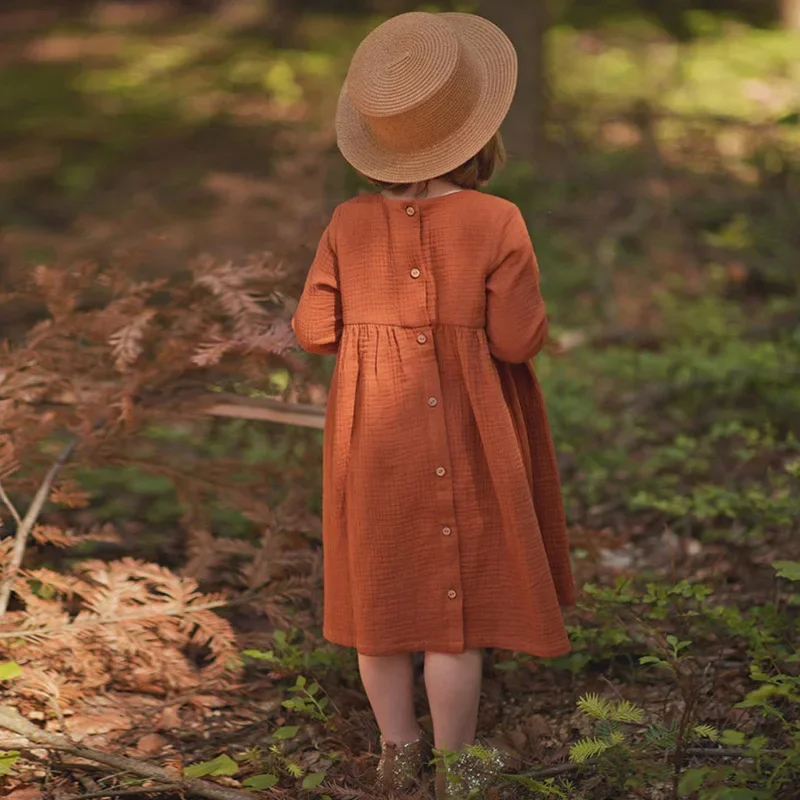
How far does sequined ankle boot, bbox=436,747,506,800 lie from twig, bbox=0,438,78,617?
4.56 feet

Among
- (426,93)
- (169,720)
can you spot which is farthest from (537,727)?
(426,93)

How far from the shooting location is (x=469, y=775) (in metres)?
2.78

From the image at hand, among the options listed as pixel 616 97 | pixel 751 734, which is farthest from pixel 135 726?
pixel 616 97

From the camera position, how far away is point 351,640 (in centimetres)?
293

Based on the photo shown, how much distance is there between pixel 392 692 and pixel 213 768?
492 mm

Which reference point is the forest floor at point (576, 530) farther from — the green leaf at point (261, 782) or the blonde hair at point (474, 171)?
the blonde hair at point (474, 171)

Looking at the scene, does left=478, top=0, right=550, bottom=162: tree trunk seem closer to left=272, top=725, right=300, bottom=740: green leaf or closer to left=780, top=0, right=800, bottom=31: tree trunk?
left=272, top=725, right=300, bottom=740: green leaf

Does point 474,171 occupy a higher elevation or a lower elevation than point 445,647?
higher

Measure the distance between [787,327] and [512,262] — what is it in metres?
3.64

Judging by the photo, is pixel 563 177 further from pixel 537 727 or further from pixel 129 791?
pixel 129 791

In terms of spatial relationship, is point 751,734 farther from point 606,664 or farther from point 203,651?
point 203,651

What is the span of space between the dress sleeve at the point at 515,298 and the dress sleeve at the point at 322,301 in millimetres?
404

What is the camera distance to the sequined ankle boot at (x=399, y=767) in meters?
2.92

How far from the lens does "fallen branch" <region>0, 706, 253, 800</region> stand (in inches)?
112
